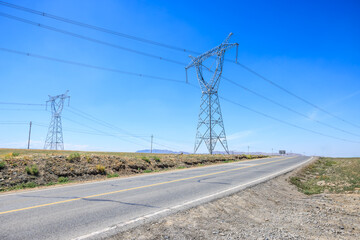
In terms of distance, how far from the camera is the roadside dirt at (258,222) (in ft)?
15.6

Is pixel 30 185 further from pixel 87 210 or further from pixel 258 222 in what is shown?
pixel 258 222

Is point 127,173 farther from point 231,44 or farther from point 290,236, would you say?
point 231,44

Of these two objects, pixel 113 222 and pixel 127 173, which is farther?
pixel 127 173

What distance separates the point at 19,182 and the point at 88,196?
19.7 ft

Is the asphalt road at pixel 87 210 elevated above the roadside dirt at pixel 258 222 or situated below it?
above

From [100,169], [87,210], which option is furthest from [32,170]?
[87,210]

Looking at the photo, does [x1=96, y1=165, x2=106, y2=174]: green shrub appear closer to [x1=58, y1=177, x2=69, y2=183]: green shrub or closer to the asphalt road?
[x1=58, y1=177, x2=69, y2=183]: green shrub

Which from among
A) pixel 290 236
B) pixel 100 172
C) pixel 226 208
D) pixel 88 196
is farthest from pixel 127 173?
pixel 290 236

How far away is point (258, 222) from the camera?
5.85 meters

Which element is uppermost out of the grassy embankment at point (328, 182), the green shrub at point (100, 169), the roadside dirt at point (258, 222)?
the green shrub at point (100, 169)

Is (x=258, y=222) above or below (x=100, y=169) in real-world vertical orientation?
below

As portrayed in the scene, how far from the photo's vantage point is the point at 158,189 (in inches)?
383

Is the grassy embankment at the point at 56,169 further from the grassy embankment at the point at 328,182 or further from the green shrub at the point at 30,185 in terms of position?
the grassy embankment at the point at 328,182

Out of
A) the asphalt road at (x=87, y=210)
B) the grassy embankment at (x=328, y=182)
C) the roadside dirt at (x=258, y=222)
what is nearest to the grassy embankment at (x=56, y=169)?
the asphalt road at (x=87, y=210)
